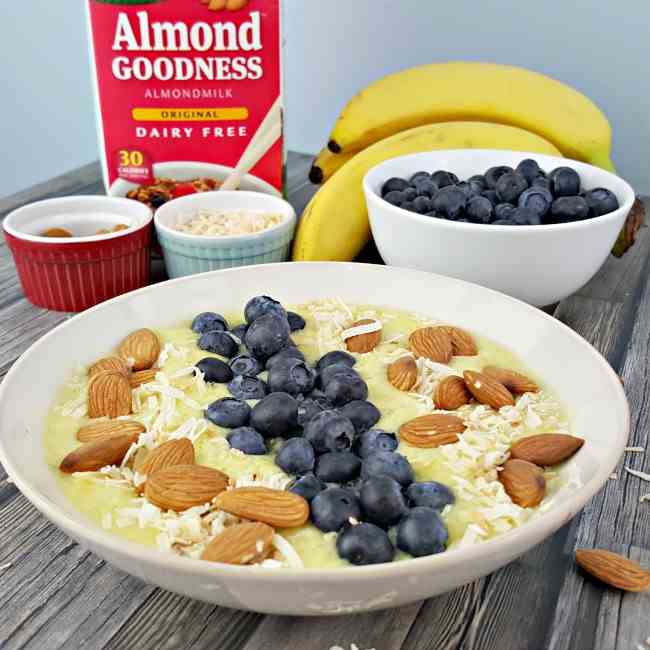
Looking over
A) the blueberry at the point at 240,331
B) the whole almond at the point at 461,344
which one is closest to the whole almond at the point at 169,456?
the blueberry at the point at 240,331

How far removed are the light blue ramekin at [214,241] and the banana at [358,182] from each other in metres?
0.04

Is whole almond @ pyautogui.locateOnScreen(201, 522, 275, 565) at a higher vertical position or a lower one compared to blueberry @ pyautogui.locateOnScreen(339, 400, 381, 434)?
higher

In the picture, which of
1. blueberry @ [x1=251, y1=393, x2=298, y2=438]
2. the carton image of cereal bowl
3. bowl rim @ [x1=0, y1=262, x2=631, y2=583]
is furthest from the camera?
the carton image of cereal bowl

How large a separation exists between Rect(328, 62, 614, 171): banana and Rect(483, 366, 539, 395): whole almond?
0.65 meters

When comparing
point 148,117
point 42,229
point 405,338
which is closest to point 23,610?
point 405,338

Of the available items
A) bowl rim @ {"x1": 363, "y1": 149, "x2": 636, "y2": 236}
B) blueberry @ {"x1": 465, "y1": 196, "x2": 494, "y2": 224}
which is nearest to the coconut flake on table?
bowl rim @ {"x1": 363, "y1": 149, "x2": 636, "y2": 236}

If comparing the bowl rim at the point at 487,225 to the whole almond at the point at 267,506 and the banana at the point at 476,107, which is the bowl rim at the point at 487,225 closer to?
the banana at the point at 476,107

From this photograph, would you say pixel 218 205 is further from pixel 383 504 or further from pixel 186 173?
pixel 383 504

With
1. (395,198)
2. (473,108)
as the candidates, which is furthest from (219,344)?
(473,108)

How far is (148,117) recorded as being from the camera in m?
1.11

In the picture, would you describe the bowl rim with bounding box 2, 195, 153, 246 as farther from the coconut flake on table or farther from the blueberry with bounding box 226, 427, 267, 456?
the blueberry with bounding box 226, 427, 267, 456

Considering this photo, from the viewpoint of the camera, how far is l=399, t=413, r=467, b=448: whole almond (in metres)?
0.65

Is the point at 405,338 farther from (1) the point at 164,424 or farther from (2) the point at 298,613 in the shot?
(2) the point at 298,613

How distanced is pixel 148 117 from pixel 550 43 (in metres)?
0.85
